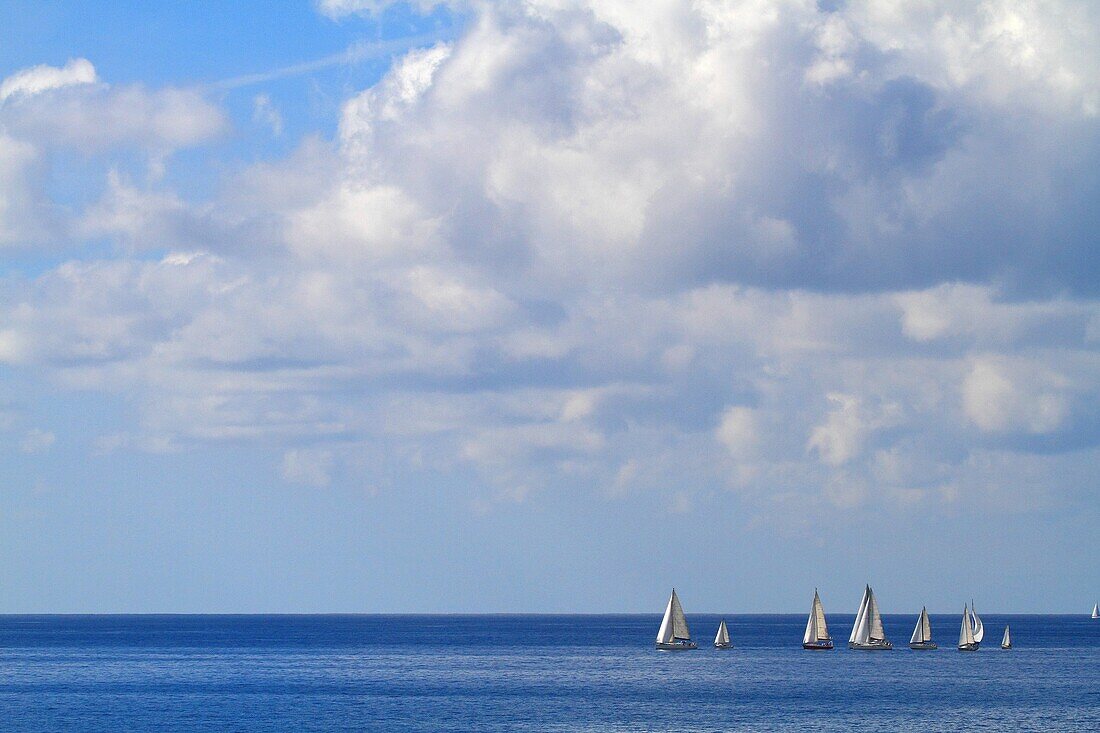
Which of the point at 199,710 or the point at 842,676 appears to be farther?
the point at 842,676

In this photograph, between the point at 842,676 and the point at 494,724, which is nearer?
the point at 494,724

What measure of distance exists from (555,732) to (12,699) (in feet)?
221

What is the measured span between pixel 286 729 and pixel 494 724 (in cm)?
1860

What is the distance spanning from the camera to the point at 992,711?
465ft

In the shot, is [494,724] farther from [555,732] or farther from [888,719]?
[888,719]

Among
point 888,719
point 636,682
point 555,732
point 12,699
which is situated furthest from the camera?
point 636,682

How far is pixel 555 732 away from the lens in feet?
409

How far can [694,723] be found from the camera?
13025cm

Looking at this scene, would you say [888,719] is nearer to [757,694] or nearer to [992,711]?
[992,711]

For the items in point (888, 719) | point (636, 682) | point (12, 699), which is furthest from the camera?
point (636, 682)

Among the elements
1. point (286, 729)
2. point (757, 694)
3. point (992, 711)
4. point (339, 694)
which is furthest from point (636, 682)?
point (286, 729)

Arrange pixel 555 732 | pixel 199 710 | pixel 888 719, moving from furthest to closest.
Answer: pixel 199 710, pixel 888 719, pixel 555 732

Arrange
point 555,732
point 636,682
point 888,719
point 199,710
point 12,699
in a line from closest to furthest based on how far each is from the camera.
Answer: point 555,732, point 888,719, point 199,710, point 12,699, point 636,682

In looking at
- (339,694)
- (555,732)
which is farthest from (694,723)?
(339,694)
